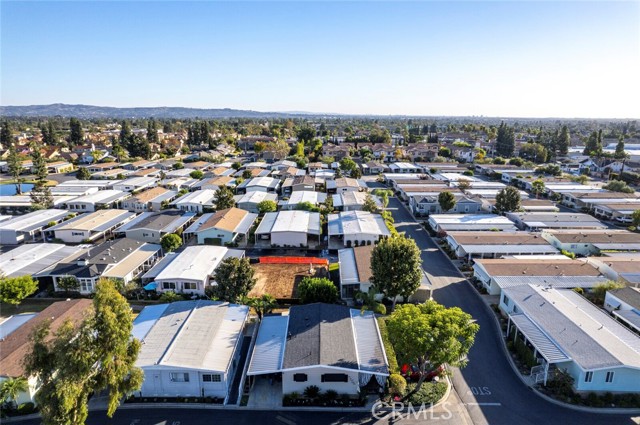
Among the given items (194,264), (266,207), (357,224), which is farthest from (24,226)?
(357,224)

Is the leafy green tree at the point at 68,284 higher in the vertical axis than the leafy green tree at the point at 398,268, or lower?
lower

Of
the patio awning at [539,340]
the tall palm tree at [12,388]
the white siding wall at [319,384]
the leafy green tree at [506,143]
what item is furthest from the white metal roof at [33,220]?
the leafy green tree at [506,143]

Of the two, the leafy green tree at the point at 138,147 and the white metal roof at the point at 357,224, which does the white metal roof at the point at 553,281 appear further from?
the leafy green tree at the point at 138,147

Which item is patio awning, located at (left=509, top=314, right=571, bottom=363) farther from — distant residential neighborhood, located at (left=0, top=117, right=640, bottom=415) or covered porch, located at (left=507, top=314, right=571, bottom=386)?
distant residential neighborhood, located at (left=0, top=117, right=640, bottom=415)

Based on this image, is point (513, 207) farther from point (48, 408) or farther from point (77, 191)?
point (77, 191)

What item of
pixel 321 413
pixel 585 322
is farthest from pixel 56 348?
pixel 585 322

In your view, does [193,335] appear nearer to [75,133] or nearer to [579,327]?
[579,327]
